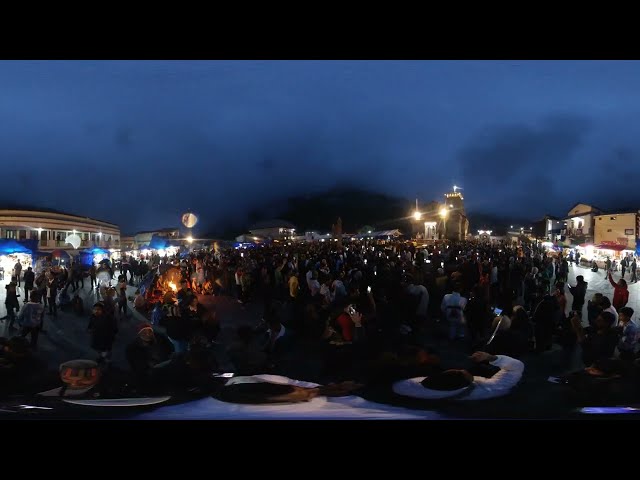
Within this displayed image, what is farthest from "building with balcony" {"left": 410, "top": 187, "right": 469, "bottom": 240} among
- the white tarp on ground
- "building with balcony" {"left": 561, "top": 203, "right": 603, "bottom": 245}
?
the white tarp on ground

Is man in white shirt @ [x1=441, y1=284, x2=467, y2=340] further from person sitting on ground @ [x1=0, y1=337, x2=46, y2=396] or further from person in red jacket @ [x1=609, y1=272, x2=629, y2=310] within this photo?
person sitting on ground @ [x1=0, y1=337, x2=46, y2=396]

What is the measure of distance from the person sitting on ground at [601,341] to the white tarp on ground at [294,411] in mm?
2763

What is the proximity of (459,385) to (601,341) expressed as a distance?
7.43 ft

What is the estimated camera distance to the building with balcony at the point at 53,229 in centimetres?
1689

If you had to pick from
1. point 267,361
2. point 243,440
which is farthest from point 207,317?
point 243,440

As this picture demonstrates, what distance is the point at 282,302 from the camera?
1008 centimetres

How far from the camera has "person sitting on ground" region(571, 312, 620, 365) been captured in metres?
5.79

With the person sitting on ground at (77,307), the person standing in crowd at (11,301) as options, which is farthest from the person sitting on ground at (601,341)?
the person standing in crowd at (11,301)

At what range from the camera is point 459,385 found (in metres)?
5.58

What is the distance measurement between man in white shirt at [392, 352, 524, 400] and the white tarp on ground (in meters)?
0.42

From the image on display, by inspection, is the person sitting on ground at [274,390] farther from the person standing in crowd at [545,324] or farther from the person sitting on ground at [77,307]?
the person sitting on ground at [77,307]

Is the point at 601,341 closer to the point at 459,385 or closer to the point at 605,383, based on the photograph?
the point at 605,383

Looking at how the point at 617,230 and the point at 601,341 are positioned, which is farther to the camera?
the point at 617,230

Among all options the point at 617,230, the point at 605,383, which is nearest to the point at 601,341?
the point at 605,383
